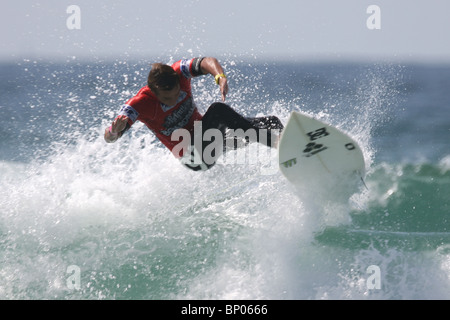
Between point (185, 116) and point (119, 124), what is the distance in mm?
880

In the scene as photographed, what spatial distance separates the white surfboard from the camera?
5266mm

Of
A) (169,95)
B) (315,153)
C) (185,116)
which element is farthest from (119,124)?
(315,153)

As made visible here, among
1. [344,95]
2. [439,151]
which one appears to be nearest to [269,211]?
[439,151]

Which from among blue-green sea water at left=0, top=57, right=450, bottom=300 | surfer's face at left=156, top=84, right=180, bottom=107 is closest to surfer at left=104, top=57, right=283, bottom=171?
surfer's face at left=156, top=84, right=180, bottom=107

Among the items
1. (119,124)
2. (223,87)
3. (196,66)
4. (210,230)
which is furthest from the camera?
(210,230)

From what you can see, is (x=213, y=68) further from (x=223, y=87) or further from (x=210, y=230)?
(x=210, y=230)

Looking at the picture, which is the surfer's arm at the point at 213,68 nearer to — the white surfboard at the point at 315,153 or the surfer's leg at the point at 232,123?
the surfer's leg at the point at 232,123

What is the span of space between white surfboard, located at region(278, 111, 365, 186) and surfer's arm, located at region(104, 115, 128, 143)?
167 centimetres

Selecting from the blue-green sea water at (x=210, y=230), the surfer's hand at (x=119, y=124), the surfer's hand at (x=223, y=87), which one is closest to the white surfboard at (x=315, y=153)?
the blue-green sea water at (x=210, y=230)

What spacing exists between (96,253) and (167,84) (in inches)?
81.8

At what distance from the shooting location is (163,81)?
5.11m

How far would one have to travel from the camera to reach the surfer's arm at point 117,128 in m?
5.05
